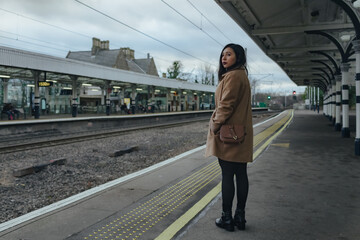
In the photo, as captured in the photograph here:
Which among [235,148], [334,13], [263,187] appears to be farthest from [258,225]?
[334,13]

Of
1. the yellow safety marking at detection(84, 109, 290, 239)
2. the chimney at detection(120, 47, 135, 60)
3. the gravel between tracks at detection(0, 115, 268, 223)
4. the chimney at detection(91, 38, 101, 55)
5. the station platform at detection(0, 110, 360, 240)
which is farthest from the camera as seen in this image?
the chimney at detection(120, 47, 135, 60)

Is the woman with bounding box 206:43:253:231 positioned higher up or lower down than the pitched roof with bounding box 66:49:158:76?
lower down

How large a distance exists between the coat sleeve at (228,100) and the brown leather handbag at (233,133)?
0.26ft

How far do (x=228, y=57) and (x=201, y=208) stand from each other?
1887 mm

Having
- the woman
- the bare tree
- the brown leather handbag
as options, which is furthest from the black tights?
the bare tree

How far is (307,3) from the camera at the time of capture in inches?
408

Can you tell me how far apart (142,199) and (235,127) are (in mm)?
1878

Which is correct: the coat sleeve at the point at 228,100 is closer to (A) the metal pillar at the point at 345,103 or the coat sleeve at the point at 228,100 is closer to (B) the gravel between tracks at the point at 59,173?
(B) the gravel between tracks at the point at 59,173

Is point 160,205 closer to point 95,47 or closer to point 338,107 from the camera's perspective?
point 338,107

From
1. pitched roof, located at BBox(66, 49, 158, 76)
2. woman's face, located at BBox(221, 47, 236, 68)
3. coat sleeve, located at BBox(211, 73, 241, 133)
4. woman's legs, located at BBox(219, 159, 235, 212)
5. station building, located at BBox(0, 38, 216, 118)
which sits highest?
pitched roof, located at BBox(66, 49, 158, 76)

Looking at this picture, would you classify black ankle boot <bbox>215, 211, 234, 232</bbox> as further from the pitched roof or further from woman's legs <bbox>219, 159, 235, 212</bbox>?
the pitched roof

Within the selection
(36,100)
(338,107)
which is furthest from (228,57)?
(36,100)

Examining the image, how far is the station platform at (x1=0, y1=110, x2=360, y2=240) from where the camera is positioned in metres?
2.98

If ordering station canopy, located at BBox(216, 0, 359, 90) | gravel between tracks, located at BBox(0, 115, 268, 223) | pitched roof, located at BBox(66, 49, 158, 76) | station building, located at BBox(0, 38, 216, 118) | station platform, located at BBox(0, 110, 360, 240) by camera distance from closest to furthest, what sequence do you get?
1. station platform, located at BBox(0, 110, 360, 240)
2. gravel between tracks, located at BBox(0, 115, 268, 223)
3. station canopy, located at BBox(216, 0, 359, 90)
4. station building, located at BBox(0, 38, 216, 118)
5. pitched roof, located at BBox(66, 49, 158, 76)
